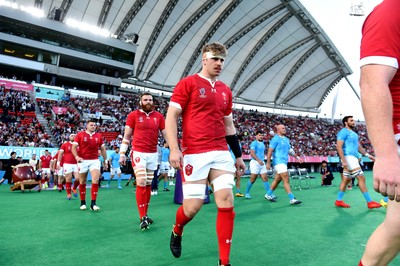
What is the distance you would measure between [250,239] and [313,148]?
39.8 metres

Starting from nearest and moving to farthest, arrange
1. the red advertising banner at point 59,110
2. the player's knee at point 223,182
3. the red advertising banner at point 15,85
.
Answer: the player's knee at point 223,182 < the red advertising banner at point 59,110 < the red advertising banner at point 15,85

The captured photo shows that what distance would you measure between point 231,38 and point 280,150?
122ft

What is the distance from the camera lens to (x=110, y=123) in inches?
1195

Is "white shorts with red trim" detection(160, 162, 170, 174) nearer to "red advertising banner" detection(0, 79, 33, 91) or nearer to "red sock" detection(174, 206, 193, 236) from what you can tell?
"red sock" detection(174, 206, 193, 236)

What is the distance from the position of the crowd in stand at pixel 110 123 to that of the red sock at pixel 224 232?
2006 centimetres

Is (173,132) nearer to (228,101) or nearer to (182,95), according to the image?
(182,95)

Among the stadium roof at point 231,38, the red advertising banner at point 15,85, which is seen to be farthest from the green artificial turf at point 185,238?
the stadium roof at point 231,38

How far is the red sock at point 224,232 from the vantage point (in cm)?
286

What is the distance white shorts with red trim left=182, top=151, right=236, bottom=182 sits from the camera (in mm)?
3229

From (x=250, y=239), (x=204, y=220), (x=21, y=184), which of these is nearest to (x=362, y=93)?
(x=250, y=239)

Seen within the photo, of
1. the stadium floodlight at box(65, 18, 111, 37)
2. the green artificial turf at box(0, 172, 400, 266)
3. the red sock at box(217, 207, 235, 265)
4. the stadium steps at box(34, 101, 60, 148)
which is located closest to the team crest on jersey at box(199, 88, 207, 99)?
the red sock at box(217, 207, 235, 265)

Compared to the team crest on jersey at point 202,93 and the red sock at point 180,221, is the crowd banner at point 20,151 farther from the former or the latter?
the team crest on jersey at point 202,93

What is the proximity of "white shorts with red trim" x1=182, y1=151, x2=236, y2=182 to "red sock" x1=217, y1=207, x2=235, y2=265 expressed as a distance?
0.45m

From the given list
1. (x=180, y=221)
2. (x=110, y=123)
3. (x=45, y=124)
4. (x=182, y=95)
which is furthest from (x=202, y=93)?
(x=110, y=123)
